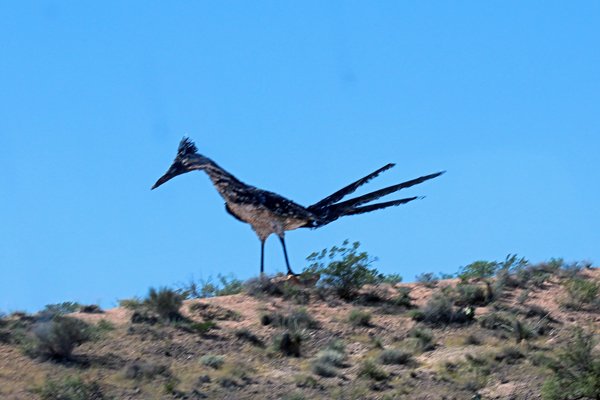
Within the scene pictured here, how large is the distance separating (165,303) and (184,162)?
3455 mm

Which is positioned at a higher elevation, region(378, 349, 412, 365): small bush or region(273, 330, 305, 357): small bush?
region(273, 330, 305, 357): small bush

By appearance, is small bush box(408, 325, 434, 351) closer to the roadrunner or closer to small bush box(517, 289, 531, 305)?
small bush box(517, 289, 531, 305)

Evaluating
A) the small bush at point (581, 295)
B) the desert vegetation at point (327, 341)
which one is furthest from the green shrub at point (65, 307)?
the small bush at point (581, 295)

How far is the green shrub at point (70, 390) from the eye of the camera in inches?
388

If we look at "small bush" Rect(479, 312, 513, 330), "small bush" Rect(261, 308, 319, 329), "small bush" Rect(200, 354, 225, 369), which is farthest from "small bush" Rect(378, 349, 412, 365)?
"small bush" Rect(200, 354, 225, 369)

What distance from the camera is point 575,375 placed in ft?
34.3

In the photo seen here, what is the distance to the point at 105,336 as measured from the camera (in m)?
12.7

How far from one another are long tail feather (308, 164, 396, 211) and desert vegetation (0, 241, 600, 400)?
131cm

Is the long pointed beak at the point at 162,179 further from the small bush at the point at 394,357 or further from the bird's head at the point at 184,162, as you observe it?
the small bush at the point at 394,357

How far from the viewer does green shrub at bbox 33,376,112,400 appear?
32.3 ft

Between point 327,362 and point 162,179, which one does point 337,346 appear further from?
point 162,179

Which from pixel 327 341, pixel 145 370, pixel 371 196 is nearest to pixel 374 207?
pixel 371 196

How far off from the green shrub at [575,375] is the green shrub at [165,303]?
703 cm

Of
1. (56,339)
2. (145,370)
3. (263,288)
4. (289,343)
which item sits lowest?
(145,370)
